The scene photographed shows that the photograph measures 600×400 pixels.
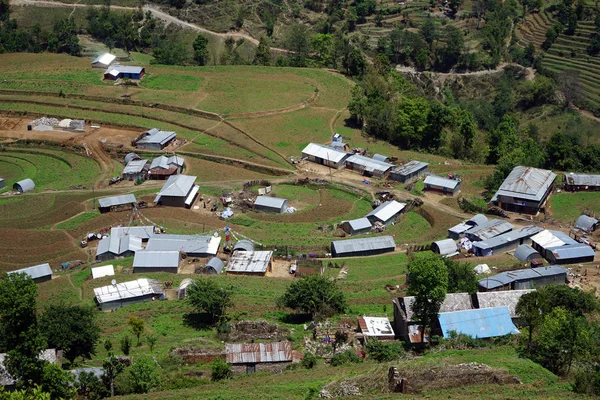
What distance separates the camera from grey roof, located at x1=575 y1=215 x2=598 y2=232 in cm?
7619

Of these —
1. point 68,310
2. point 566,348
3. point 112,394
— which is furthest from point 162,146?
point 566,348

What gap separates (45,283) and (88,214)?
1462 centimetres

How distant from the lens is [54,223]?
80625mm

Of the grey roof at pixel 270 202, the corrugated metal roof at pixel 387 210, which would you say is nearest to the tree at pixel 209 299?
the grey roof at pixel 270 202

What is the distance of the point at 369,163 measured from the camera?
9219cm

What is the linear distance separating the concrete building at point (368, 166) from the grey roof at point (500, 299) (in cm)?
3406

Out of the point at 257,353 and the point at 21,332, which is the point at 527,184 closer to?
the point at 257,353

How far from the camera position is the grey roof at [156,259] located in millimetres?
70438

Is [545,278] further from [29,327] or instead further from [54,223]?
[54,223]

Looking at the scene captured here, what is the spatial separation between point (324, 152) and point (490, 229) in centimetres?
2640

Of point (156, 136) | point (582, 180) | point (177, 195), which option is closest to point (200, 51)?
point (156, 136)

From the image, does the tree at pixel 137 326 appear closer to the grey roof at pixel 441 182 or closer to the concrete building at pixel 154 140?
the grey roof at pixel 441 182

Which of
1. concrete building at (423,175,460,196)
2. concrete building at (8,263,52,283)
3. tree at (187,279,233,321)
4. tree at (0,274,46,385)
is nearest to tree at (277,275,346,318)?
tree at (187,279,233,321)

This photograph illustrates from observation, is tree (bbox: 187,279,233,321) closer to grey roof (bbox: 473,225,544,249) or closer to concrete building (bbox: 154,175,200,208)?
concrete building (bbox: 154,175,200,208)
